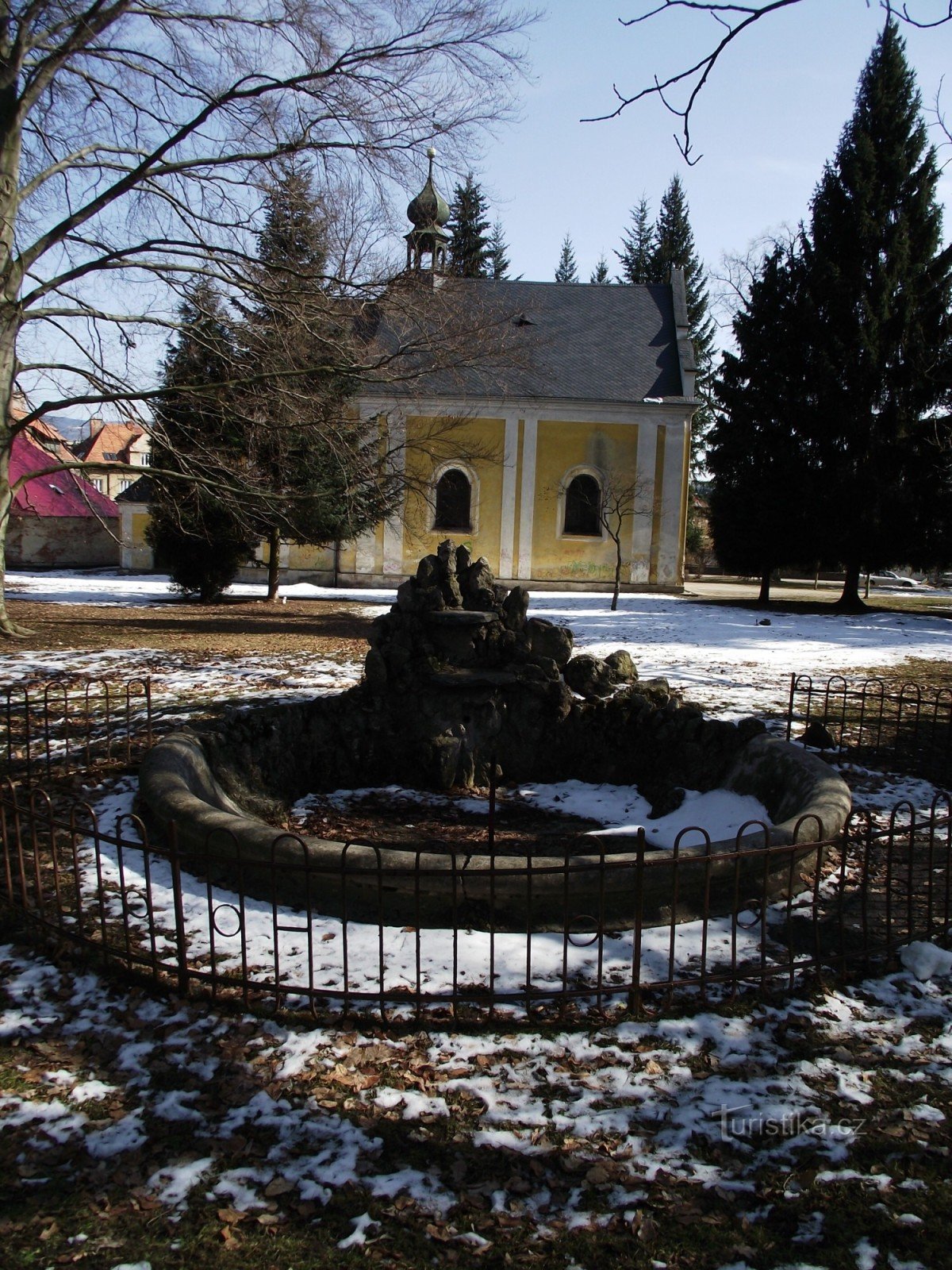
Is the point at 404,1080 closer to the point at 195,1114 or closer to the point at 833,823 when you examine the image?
the point at 195,1114

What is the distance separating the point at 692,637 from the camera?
16141 millimetres

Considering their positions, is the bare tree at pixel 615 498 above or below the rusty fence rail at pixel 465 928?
above

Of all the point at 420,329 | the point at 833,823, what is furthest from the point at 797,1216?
the point at 420,329

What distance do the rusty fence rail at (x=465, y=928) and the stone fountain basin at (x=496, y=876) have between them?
0.01 m

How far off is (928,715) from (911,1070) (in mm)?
6761

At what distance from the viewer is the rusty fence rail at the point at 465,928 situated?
12.7ft

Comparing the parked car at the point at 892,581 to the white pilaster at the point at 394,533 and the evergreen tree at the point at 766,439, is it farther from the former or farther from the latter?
the white pilaster at the point at 394,533

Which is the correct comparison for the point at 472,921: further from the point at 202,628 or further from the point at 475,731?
the point at 202,628

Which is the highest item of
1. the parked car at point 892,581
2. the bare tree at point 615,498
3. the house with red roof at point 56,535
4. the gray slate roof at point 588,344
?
the gray slate roof at point 588,344

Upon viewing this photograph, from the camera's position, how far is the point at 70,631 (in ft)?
47.1

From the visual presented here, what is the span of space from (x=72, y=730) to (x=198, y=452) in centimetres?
732

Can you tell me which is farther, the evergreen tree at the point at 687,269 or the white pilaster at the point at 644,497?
the evergreen tree at the point at 687,269

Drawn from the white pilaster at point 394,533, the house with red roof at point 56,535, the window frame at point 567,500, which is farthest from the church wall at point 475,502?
the house with red roof at point 56,535

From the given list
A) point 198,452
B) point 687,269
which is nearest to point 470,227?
point 687,269
